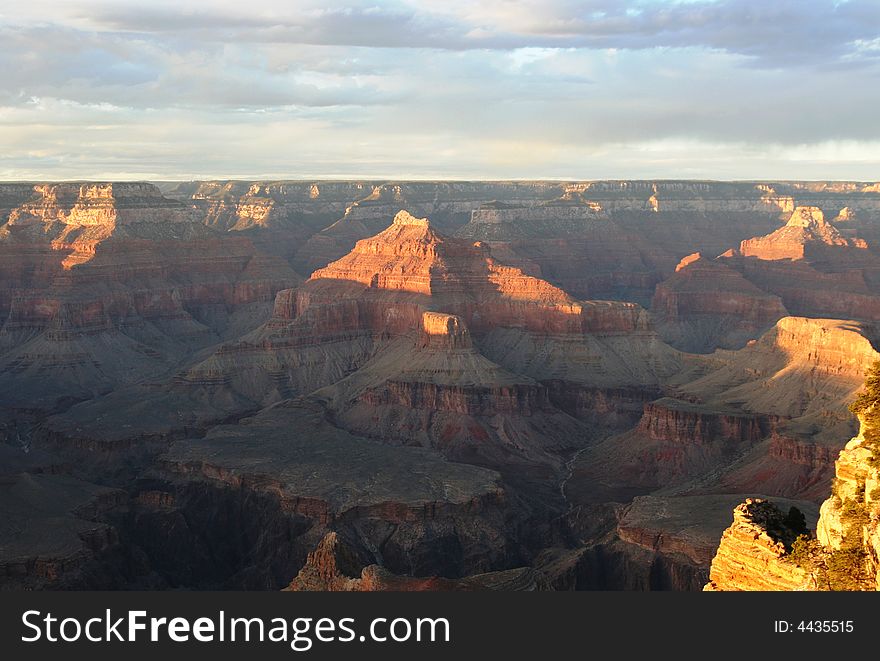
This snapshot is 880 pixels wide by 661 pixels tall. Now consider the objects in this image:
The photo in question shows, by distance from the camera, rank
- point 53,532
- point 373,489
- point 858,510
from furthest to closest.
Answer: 1. point 373,489
2. point 53,532
3. point 858,510

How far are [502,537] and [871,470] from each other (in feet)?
258

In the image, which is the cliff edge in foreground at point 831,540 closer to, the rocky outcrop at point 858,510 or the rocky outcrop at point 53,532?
the rocky outcrop at point 858,510

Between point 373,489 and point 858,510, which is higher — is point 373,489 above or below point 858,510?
below

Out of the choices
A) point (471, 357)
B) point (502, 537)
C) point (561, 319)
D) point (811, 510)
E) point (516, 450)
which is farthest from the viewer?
point (561, 319)

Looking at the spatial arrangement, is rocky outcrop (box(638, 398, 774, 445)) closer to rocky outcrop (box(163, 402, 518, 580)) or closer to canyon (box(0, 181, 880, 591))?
canyon (box(0, 181, 880, 591))

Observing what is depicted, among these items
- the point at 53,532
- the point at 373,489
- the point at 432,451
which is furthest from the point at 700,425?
the point at 53,532

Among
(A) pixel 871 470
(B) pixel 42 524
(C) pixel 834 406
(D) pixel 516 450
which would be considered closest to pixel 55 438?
(B) pixel 42 524

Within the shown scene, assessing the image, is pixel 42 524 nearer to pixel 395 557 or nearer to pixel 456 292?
pixel 395 557

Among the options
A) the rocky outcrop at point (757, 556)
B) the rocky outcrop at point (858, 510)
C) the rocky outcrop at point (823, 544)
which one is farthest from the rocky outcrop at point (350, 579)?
the rocky outcrop at point (858, 510)

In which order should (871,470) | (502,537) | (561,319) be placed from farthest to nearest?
(561,319) < (502,537) < (871,470)

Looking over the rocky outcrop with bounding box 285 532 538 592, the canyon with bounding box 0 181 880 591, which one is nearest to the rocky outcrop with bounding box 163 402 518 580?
the canyon with bounding box 0 181 880 591

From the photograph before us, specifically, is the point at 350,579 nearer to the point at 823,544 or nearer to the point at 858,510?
the point at 823,544

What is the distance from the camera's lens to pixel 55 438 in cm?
15912

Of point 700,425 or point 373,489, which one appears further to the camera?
point 700,425
